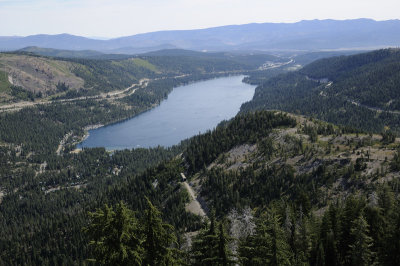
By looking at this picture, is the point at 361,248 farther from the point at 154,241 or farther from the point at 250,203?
the point at 250,203

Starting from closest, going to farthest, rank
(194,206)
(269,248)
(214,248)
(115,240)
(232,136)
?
(115,240), (214,248), (269,248), (194,206), (232,136)

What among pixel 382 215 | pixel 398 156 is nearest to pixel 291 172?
pixel 398 156

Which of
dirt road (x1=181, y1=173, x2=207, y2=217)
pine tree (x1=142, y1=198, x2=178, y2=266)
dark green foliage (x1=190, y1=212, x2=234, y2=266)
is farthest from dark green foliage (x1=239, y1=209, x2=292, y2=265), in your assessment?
dirt road (x1=181, y1=173, x2=207, y2=217)

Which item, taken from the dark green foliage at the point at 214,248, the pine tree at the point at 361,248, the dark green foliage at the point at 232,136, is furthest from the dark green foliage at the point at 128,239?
the dark green foliage at the point at 232,136

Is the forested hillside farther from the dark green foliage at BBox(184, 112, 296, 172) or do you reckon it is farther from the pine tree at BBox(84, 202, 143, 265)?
the dark green foliage at BBox(184, 112, 296, 172)

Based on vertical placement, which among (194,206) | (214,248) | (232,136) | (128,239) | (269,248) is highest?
(128,239)

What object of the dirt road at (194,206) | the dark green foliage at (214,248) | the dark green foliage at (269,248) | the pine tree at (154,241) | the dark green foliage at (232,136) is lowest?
the dirt road at (194,206)

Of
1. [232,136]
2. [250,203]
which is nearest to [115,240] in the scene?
[250,203]

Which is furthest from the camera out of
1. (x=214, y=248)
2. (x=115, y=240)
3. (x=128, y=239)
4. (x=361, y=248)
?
(x=361, y=248)

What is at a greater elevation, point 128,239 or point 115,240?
point 115,240

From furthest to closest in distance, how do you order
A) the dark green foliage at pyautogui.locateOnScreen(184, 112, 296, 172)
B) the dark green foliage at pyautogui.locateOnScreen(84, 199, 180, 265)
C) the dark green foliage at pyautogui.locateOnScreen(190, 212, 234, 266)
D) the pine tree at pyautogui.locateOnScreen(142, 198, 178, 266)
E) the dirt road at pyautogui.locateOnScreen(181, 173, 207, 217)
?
the dark green foliage at pyautogui.locateOnScreen(184, 112, 296, 172) < the dirt road at pyautogui.locateOnScreen(181, 173, 207, 217) < the dark green foliage at pyautogui.locateOnScreen(190, 212, 234, 266) < the pine tree at pyautogui.locateOnScreen(142, 198, 178, 266) < the dark green foliage at pyautogui.locateOnScreen(84, 199, 180, 265)

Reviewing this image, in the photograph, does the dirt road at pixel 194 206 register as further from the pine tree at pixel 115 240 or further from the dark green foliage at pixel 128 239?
the pine tree at pixel 115 240

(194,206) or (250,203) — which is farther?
(194,206)
